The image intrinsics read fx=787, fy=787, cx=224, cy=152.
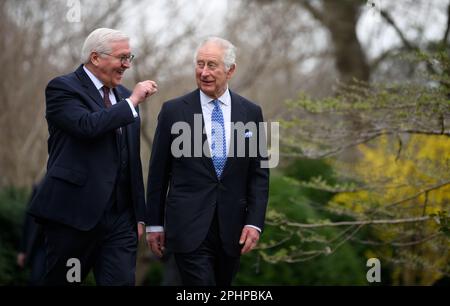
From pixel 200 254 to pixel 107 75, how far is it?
126cm

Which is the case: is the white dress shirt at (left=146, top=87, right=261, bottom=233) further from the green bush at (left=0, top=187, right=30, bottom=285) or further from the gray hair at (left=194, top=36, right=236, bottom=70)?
the green bush at (left=0, top=187, right=30, bottom=285)

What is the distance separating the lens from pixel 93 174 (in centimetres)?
469

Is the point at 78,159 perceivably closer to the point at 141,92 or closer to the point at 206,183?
the point at 141,92

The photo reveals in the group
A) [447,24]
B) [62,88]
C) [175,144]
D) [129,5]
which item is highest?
[129,5]

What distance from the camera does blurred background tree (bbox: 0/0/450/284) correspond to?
6.46 meters

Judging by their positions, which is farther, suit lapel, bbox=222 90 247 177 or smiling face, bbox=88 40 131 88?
suit lapel, bbox=222 90 247 177

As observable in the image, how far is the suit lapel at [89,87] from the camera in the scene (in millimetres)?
4820

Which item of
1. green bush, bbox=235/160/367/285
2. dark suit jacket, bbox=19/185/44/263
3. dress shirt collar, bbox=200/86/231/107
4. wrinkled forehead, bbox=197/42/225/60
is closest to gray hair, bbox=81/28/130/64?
wrinkled forehead, bbox=197/42/225/60

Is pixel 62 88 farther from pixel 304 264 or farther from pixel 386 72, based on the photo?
pixel 386 72

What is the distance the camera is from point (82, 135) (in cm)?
455

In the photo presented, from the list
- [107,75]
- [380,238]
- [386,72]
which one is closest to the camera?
[107,75]

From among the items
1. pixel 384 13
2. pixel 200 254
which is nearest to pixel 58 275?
pixel 200 254

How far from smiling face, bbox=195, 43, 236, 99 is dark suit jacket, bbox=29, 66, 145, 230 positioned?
2.07 feet

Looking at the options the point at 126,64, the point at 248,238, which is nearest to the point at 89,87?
the point at 126,64
